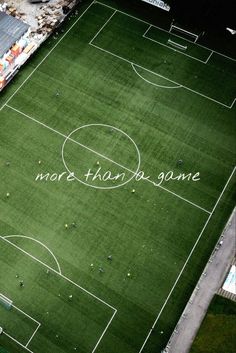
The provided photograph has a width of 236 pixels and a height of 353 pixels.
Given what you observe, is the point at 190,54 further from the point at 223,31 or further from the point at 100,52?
the point at 100,52

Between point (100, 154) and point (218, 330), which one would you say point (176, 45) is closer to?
point (100, 154)

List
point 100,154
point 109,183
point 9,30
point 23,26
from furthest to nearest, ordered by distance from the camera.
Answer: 1. point 23,26
2. point 9,30
3. point 100,154
4. point 109,183

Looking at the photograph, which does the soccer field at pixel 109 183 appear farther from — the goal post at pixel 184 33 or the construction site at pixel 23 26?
the construction site at pixel 23 26

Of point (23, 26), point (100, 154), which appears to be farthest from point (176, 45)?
point (23, 26)

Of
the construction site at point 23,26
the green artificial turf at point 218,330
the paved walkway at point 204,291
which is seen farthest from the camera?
the construction site at point 23,26

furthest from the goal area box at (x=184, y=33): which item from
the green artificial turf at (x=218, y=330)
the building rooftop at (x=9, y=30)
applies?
the green artificial turf at (x=218, y=330)

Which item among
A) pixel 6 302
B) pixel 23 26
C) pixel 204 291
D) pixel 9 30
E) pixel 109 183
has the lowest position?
pixel 6 302

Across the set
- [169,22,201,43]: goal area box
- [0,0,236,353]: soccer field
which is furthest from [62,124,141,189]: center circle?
[169,22,201,43]: goal area box

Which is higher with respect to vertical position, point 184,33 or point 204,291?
point 184,33
